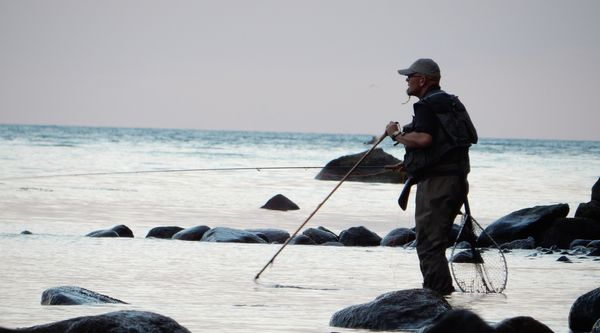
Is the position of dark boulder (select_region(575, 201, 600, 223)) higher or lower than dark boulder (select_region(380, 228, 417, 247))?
higher

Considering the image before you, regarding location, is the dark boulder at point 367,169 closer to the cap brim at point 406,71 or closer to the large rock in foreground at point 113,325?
the cap brim at point 406,71

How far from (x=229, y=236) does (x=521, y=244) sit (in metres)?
3.86

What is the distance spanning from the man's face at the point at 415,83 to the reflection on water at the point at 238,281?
5.42 ft

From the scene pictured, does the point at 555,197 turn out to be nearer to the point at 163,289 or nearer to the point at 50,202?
the point at 50,202

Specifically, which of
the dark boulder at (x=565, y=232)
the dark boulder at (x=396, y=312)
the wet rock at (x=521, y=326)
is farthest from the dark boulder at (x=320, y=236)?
the wet rock at (x=521, y=326)

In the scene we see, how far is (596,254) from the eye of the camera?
13898mm

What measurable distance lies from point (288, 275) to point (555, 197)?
1850 cm

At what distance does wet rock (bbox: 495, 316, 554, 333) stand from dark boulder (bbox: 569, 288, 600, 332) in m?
1.44

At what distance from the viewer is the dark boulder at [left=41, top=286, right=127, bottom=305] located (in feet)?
26.7

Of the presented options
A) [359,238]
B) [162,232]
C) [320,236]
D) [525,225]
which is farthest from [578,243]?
[162,232]

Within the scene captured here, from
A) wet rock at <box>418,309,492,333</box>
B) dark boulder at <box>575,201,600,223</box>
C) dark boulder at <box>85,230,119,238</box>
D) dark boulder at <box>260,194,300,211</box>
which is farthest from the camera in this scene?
dark boulder at <box>260,194,300,211</box>

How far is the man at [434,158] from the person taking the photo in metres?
8.36

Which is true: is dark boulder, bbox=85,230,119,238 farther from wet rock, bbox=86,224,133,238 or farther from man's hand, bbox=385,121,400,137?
man's hand, bbox=385,121,400,137

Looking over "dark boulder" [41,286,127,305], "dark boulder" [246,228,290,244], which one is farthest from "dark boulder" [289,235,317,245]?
"dark boulder" [41,286,127,305]
